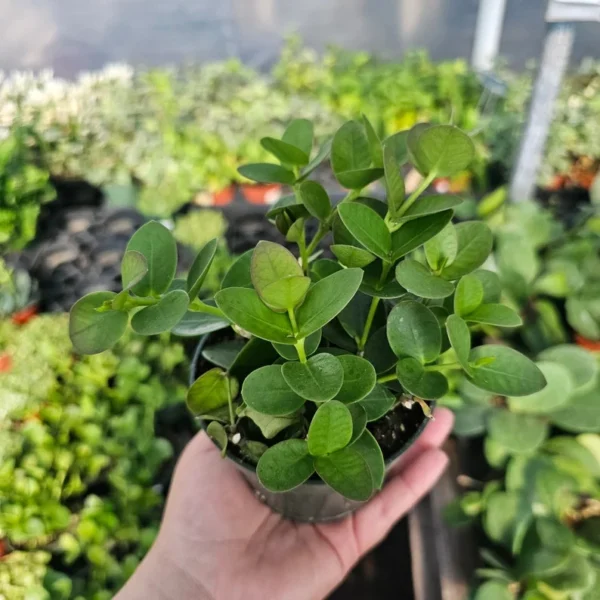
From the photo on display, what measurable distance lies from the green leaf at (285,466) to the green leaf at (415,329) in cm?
12

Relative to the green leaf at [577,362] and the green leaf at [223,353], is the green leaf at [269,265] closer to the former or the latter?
the green leaf at [223,353]

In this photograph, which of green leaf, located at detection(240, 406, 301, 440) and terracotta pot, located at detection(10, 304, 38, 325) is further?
terracotta pot, located at detection(10, 304, 38, 325)

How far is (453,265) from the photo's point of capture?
1.68 ft

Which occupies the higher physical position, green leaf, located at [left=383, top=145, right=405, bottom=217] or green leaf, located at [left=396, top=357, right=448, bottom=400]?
green leaf, located at [left=383, top=145, right=405, bottom=217]

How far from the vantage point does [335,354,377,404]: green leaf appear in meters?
0.44

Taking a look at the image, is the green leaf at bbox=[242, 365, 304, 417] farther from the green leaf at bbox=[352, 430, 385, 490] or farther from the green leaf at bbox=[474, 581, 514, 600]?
the green leaf at bbox=[474, 581, 514, 600]

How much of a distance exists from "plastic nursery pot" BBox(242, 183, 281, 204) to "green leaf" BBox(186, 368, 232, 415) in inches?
47.6

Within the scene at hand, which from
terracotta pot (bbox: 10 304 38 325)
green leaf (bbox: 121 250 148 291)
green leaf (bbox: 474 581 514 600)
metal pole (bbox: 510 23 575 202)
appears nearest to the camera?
green leaf (bbox: 121 250 148 291)

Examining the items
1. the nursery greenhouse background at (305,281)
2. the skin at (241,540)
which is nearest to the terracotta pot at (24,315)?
the nursery greenhouse background at (305,281)

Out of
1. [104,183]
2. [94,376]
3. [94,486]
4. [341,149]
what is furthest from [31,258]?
[341,149]

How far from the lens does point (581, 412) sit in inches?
37.5

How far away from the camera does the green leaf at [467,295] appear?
0.48 m

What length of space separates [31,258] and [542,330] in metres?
1.20

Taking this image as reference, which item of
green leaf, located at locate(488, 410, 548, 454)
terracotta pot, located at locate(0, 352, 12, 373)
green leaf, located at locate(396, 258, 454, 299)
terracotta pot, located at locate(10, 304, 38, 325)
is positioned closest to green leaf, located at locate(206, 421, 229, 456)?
green leaf, located at locate(396, 258, 454, 299)
